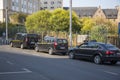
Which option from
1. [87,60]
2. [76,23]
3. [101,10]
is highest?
[101,10]

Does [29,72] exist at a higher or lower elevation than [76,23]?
lower

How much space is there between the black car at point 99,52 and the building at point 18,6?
7445 centimetres

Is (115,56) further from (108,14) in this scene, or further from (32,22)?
(108,14)

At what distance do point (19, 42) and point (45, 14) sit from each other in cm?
2168

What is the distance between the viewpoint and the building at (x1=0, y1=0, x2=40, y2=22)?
317 feet

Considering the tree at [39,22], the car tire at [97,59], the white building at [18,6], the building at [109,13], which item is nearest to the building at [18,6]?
the white building at [18,6]

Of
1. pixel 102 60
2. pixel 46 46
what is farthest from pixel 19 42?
pixel 102 60

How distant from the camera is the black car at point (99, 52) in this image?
1944 cm

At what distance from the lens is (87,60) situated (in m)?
21.8

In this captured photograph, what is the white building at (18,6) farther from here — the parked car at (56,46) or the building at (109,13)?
the parked car at (56,46)

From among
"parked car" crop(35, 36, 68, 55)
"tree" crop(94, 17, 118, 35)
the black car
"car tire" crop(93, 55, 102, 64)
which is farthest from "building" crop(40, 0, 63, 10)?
"car tire" crop(93, 55, 102, 64)

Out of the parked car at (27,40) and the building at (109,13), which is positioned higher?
the building at (109,13)

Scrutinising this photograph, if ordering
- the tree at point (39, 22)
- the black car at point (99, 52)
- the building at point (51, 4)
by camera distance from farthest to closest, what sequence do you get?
the building at point (51, 4) < the tree at point (39, 22) < the black car at point (99, 52)

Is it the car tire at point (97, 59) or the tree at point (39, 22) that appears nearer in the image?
the car tire at point (97, 59)
